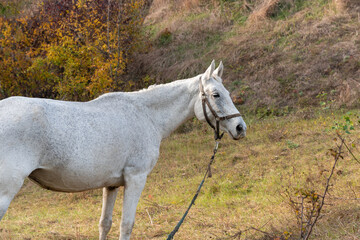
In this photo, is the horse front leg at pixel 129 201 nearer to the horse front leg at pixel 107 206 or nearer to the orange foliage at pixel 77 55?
the horse front leg at pixel 107 206

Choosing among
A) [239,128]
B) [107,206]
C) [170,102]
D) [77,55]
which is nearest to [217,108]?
[239,128]

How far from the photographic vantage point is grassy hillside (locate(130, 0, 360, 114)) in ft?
45.3

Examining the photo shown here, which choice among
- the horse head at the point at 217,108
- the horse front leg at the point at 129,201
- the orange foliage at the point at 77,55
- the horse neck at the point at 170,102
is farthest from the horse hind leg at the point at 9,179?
the orange foliage at the point at 77,55

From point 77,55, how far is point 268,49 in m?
7.71

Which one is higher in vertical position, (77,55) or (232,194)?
(77,55)

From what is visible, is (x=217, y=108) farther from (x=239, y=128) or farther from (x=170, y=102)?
(x=170, y=102)

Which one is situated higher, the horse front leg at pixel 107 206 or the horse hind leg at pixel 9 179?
the horse hind leg at pixel 9 179

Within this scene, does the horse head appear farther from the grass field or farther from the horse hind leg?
the horse hind leg

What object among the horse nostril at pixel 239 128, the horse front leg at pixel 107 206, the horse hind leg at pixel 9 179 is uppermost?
the horse hind leg at pixel 9 179

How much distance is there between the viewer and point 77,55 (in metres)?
13.3

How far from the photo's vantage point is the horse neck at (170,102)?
4.97 meters

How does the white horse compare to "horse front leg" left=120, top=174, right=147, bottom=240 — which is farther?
"horse front leg" left=120, top=174, right=147, bottom=240

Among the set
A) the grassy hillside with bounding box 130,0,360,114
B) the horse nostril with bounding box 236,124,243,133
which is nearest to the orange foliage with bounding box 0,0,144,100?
the grassy hillside with bounding box 130,0,360,114

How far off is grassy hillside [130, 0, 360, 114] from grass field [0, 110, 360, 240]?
179cm
